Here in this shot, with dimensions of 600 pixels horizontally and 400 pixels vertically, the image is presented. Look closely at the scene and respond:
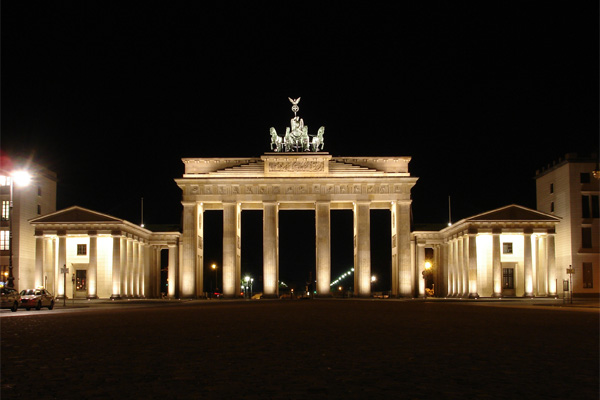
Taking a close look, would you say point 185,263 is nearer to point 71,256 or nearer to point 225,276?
point 225,276

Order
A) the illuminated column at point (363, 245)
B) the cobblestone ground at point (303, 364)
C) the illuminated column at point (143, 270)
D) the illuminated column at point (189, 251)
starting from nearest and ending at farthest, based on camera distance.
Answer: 1. the cobblestone ground at point (303, 364)
2. the illuminated column at point (189, 251)
3. the illuminated column at point (363, 245)
4. the illuminated column at point (143, 270)

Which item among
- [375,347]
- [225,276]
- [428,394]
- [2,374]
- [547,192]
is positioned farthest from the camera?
[547,192]

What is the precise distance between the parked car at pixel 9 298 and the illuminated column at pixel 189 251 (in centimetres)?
3421

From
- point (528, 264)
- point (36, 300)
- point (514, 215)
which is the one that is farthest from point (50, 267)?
point (528, 264)

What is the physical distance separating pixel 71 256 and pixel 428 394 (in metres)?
76.7


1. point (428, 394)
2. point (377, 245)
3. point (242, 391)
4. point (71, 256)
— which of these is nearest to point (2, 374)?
point (242, 391)

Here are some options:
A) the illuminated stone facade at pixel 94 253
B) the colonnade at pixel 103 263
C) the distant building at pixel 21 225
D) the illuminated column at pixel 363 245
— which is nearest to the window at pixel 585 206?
the illuminated column at pixel 363 245

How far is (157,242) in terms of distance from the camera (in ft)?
289

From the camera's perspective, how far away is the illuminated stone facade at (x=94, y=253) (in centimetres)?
7338

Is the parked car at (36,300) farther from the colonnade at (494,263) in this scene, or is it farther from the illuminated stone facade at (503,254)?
the colonnade at (494,263)

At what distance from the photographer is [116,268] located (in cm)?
7331

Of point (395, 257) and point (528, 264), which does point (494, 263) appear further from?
point (395, 257)

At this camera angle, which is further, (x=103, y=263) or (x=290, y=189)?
(x=103, y=263)

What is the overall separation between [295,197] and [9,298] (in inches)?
1569
